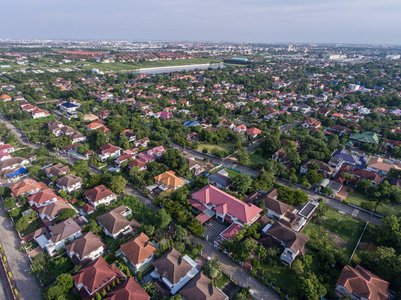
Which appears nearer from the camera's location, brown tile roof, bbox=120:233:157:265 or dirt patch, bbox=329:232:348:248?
brown tile roof, bbox=120:233:157:265

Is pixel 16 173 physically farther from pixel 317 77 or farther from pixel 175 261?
pixel 317 77

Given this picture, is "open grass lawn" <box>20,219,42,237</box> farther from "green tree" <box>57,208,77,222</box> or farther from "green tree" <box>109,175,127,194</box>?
"green tree" <box>109,175,127,194</box>

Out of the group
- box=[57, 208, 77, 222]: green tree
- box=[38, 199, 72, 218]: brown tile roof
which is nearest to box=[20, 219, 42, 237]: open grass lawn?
box=[38, 199, 72, 218]: brown tile roof

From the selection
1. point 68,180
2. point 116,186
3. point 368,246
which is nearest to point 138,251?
point 116,186

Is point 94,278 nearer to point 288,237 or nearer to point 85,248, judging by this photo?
point 85,248

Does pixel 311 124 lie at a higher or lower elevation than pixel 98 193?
higher

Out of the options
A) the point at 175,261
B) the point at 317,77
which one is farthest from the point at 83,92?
the point at 317,77
